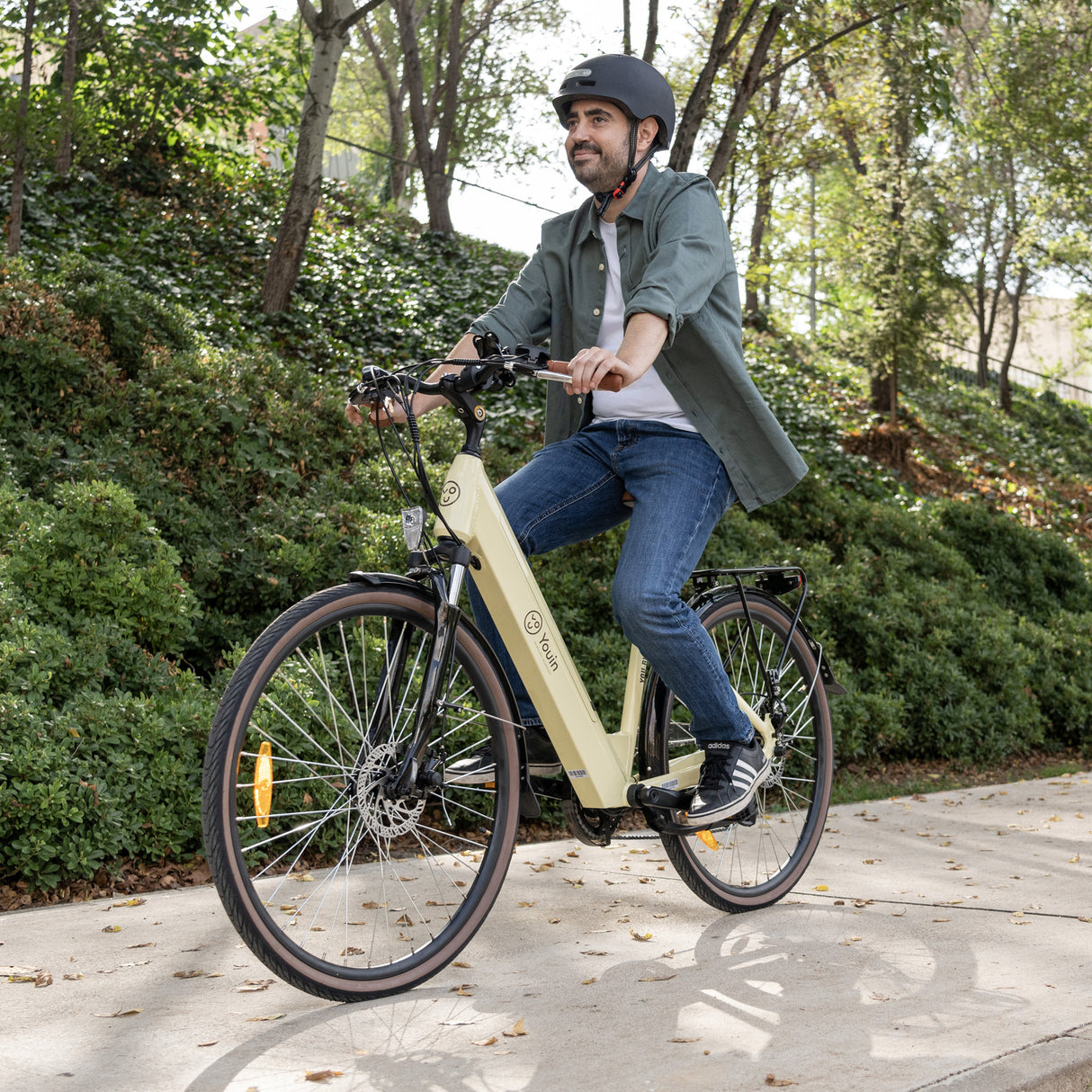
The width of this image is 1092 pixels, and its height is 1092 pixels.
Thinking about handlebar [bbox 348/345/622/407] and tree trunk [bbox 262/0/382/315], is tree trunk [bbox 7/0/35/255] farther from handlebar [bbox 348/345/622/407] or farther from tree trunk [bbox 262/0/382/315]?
handlebar [bbox 348/345/622/407]

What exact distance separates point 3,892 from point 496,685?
1863 mm

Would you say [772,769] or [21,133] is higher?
[21,133]

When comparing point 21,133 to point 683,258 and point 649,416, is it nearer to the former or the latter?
point 649,416

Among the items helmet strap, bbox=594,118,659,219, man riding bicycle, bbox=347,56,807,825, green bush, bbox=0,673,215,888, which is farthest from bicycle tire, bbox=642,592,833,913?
green bush, bbox=0,673,215,888

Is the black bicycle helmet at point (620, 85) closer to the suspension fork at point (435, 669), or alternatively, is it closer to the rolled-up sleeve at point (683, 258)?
the rolled-up sleeve at point (683, 258)

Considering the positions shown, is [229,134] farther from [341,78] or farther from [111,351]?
[341,78]

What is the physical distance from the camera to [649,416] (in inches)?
134

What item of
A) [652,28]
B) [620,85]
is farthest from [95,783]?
[652,28]

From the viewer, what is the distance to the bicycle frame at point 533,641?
9.63ft

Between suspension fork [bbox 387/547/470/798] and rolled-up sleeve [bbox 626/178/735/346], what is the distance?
78 centimetres

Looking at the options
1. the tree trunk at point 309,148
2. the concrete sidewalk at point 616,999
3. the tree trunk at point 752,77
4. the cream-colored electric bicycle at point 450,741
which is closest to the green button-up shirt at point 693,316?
the cream-colored electric bicycle at point 450,741

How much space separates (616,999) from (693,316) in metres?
1.76

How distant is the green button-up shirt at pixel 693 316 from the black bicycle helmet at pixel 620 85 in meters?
0.22

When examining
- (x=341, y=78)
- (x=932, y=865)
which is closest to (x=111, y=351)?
(x=932, y=865)
